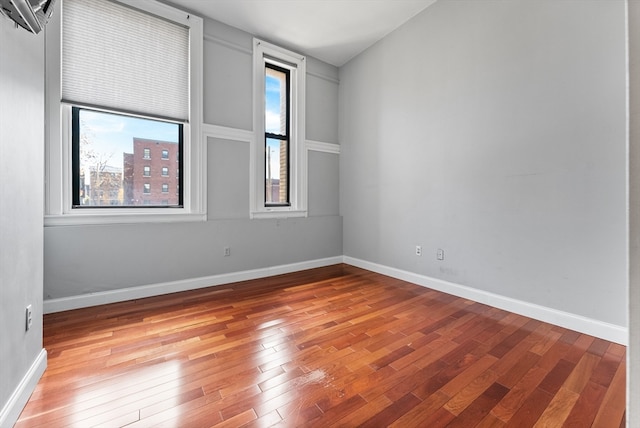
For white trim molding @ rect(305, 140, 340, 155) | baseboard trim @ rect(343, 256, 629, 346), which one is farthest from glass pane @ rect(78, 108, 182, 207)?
baseboard trim @ rect(343, 256, 629, 346)

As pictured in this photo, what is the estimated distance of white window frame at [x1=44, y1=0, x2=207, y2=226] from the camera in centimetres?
248

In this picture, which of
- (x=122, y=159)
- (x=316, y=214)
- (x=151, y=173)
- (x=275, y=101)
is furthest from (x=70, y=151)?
(x=316, y=214)

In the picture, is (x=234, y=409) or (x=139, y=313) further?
(x=139, y=313)

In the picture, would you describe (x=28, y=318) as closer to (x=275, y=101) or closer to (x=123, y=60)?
(x=123, y=60)

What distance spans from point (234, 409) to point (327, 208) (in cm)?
338

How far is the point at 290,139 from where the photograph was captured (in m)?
4.15

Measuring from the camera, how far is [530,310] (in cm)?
244

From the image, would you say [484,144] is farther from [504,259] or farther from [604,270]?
[604,270]

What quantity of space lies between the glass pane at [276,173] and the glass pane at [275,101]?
0.21 m


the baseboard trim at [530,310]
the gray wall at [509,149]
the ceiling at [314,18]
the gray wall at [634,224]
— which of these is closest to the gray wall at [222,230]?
the ceiling at [314,18]

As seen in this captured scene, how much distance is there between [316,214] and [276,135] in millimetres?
1362

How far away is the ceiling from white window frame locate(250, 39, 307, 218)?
0.19m

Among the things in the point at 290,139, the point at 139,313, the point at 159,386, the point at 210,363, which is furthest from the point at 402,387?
the point at 290,139

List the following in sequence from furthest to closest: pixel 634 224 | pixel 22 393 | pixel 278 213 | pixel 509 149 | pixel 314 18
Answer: pixel 278 213
pixel 314 18
pixel 509 149
pixel 22 393
pixel 634 224
